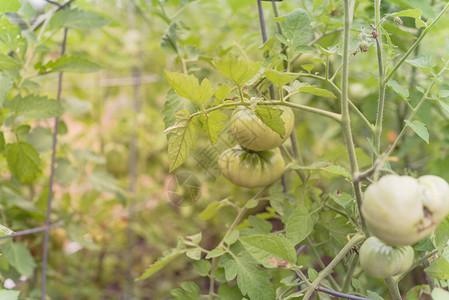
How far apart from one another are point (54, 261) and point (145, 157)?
0.75 m

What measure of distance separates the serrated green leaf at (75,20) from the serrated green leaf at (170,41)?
0.23m

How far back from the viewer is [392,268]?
17.8 inches

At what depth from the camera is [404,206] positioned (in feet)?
1.28

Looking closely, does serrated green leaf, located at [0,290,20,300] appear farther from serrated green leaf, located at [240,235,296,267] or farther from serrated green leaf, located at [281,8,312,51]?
serrated green leaf, located at [281,8,312,51]

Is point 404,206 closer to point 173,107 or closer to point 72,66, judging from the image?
point 173,107

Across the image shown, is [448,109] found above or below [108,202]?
above

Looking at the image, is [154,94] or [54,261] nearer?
[54,261]

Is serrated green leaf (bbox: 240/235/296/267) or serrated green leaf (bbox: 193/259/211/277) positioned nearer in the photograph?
serrated green leaf (bbox: 240/235/296/267)

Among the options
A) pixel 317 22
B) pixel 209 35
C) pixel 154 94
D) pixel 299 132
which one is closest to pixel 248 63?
pixel 317 22

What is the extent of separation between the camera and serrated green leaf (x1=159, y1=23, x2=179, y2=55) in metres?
0.73

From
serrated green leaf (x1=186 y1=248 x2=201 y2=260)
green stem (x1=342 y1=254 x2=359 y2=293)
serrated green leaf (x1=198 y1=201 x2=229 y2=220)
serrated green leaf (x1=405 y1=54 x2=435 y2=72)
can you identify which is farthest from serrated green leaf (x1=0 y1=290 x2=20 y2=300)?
serrated green leaf (x1=405 y1=54 x2=435 y2=72)

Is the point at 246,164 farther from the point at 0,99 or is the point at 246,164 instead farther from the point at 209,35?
the point at 209,35

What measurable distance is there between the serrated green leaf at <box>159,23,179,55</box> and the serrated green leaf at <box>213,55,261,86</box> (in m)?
0.27

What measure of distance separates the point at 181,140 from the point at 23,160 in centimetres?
45
